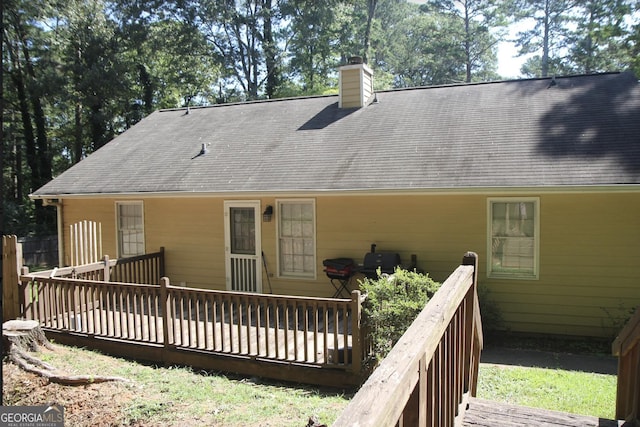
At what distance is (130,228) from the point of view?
434 inches

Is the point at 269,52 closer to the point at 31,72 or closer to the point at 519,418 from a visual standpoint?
the point at 31,72

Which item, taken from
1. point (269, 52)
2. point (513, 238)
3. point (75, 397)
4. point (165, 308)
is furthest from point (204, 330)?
point (269, 52)

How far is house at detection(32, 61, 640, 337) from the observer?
7398 mm

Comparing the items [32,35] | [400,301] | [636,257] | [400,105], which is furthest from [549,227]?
[32,35]

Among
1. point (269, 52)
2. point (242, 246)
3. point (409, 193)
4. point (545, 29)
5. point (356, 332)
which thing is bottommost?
point (356, 332)

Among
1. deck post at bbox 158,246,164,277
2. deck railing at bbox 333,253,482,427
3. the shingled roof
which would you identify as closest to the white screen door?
the shingled roof

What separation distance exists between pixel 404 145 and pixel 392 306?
4533 millimetres

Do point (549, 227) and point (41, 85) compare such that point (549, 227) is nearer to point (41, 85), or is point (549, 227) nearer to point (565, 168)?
point (565, 168)

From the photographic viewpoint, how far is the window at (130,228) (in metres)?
10.9

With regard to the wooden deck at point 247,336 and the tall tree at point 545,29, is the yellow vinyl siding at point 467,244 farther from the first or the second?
the tall tree at point 545,29

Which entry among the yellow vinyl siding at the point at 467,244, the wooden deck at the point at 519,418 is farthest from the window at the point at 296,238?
the wooden deck at the point at 519,418

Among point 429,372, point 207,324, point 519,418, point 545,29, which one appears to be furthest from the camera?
point 545,29

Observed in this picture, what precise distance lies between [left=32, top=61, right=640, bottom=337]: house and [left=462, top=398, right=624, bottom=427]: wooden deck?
4431mm

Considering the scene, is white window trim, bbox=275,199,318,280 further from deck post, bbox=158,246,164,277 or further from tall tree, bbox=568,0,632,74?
tall tree, bbox=568,0,632,74
